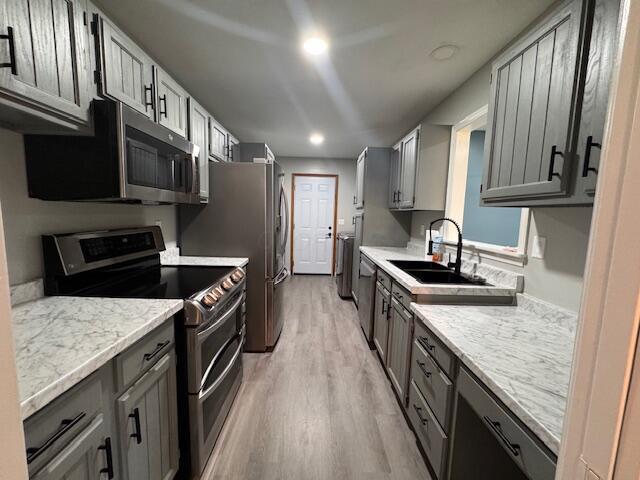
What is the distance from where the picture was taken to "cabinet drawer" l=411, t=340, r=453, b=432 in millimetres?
1180

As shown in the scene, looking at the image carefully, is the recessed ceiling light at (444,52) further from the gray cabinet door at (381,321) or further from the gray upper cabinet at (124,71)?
the gray upper cabinet at (124,71)

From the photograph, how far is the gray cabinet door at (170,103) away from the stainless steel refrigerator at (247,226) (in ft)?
1.43

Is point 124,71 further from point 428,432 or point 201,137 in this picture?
point 428,432

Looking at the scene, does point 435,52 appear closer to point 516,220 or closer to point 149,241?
point 516,220

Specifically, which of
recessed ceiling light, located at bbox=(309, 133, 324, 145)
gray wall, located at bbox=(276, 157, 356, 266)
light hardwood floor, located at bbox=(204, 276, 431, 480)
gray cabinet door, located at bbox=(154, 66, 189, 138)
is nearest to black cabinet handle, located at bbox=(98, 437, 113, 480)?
light hardwood floor, located at bbox=(204, 276, 431, 480)

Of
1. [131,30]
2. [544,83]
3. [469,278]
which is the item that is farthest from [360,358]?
[131,30]

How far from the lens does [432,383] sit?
1325 mm

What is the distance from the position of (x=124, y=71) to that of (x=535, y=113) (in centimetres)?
201

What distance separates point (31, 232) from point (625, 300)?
1.96 metres

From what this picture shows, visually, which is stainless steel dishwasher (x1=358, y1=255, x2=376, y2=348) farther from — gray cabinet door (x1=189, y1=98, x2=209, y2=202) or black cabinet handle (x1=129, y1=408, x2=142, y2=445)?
black cabinet handle (x1=129, y1=408, x2=142, y2=445)

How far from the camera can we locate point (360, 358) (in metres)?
2.59

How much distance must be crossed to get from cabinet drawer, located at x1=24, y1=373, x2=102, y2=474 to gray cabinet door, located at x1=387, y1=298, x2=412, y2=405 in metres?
1.47

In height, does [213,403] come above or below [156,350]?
below

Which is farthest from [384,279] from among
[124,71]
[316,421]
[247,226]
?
[124,71]
